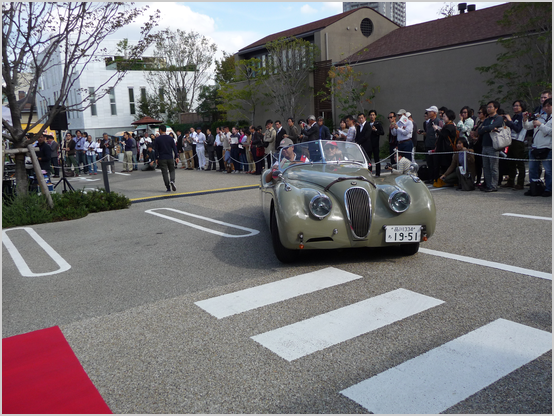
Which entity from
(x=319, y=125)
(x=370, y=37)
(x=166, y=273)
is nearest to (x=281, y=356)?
(x=166, y=273)

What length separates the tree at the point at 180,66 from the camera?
43562mm

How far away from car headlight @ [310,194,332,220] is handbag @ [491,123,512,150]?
644 cm

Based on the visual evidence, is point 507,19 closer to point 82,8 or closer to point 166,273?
point 82,8

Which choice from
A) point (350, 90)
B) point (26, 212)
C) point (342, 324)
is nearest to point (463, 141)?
point (342, 324)

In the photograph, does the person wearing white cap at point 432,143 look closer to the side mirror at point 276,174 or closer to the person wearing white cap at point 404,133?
the person wearing white cap at point 404,133

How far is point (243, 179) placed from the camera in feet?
53.6

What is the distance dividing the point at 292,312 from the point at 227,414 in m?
1.58

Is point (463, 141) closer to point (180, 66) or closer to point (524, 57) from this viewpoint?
point (524, 57)

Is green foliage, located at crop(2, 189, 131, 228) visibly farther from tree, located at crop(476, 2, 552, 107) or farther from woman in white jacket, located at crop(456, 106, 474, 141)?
tree, located at crop(476, 2, 552, 107)

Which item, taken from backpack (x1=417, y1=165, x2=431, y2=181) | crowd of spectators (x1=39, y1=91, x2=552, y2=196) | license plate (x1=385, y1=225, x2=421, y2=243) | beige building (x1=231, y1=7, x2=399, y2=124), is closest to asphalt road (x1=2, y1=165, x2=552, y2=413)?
license plate (x1=385, y1=225, x2=421, y2=243)

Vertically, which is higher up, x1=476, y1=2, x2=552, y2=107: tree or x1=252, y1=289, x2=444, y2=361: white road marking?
x1=476, y1=2, x2=552, y2=107: tree

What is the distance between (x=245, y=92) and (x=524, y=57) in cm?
1975

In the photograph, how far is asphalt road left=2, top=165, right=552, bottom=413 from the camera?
9.79 ft

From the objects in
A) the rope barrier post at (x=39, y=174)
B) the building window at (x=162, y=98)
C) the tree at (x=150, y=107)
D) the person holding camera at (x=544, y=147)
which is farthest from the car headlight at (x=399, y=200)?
the tree at (x=150, y=107)
